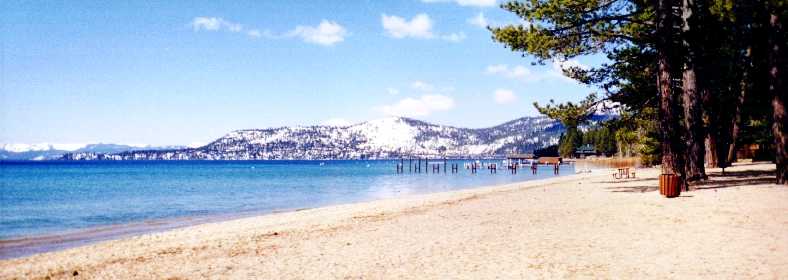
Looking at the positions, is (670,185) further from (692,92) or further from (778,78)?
(692,92)

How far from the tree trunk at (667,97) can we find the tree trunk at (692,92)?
1.11 metres

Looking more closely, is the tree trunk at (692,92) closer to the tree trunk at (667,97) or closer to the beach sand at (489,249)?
the tree trunk at (667,97)

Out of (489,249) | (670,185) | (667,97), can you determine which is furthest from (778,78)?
(489,249)

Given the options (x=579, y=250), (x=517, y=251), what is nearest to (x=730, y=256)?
(x=579, y=250)

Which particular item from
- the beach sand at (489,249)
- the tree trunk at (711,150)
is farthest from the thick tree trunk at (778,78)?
the tree trunk at (711,150)

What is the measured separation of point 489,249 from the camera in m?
9.48

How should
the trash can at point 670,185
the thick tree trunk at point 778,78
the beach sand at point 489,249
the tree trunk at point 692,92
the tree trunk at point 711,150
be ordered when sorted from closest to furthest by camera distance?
the beach sand at point 489,249, the trash can at point 670,185, the thick tree trunk at point 778,78, the tree trunk at point 692,92, the tree trunk at point 711,150

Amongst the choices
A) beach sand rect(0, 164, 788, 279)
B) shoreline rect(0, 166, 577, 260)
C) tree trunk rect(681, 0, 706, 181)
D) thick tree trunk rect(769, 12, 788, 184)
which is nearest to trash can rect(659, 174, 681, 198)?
beach sand rect(0, 164, 788, 279)

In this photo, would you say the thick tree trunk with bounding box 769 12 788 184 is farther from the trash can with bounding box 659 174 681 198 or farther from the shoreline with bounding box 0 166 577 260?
the shoreline with bounding box 0 166 577 260

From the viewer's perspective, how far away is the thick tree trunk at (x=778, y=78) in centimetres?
1755

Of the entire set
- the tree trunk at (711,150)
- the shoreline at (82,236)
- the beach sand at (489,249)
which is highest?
the tree trunk at (711,150)

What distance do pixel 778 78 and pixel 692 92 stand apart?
304 centimetres

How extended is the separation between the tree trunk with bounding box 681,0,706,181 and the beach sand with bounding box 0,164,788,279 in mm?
5455

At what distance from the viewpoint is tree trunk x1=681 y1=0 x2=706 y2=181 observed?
1861 cm
